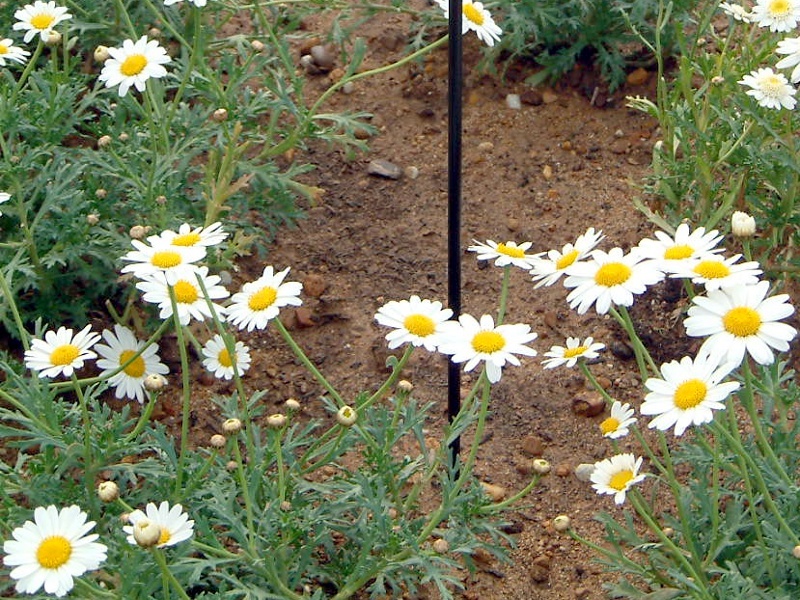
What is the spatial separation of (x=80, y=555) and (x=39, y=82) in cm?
167

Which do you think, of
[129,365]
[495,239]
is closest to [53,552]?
[129,365]

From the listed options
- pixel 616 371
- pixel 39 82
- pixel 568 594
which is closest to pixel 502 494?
pixel 568 594

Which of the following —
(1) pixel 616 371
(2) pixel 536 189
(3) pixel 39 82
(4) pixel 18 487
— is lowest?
(1) pixel 616 371

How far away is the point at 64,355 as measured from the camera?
234 centimetres

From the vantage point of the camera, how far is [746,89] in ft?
11.2

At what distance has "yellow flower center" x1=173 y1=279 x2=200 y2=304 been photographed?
7.52ft

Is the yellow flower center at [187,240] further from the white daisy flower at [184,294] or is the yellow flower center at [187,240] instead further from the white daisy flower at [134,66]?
the white daisy flower at [134,66]

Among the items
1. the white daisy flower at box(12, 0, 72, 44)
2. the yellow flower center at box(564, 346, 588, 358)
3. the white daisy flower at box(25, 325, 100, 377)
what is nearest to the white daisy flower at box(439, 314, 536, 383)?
the yellow flower center at box(564, 346, 588, 358)

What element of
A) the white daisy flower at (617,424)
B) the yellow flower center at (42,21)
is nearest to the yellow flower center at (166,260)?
the white daisy flower at (617,424)

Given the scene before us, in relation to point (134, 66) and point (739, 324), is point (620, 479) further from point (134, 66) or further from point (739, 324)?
point (134, 66)

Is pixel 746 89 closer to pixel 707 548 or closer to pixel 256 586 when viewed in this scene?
pixel 707 548

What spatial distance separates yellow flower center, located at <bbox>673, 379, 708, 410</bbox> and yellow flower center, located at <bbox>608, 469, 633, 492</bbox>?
35 cm

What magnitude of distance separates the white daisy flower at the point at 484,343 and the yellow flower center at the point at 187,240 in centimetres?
48

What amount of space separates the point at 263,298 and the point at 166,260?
19 centimetres
